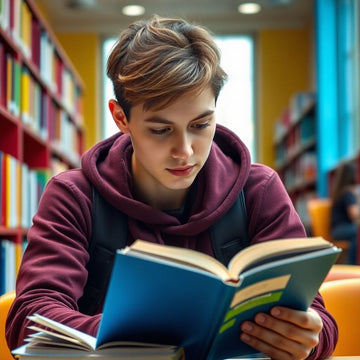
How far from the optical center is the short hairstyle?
111 centimetres

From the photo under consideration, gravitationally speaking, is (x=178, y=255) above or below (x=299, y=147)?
below

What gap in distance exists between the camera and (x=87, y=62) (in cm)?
823

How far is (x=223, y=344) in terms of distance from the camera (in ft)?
2.97

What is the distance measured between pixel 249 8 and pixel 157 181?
22.5ft

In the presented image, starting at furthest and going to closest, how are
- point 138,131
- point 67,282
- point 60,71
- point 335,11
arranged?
1. point 335,11
2. point 60,71
3. point 138,131
4. point 67,282

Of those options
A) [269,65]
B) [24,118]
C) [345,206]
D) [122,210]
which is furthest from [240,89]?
[122,210]

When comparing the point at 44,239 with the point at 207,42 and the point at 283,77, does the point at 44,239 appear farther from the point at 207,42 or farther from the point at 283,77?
the point at 283,77

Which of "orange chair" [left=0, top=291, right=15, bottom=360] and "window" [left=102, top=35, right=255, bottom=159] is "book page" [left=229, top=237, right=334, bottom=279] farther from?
"window" [left=102, top=35, right=255, bottom=159]

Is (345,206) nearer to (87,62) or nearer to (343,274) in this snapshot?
(343,274)

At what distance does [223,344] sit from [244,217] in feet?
1.25

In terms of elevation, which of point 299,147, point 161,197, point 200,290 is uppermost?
point 299,147

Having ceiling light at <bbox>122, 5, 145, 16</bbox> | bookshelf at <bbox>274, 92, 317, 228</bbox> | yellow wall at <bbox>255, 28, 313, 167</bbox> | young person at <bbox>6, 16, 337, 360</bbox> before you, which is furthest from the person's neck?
yellow wall at <bbox>255, 28, 313, 167</bbox>

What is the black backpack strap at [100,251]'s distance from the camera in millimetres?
1206

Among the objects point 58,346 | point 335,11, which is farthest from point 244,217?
point 335,11
